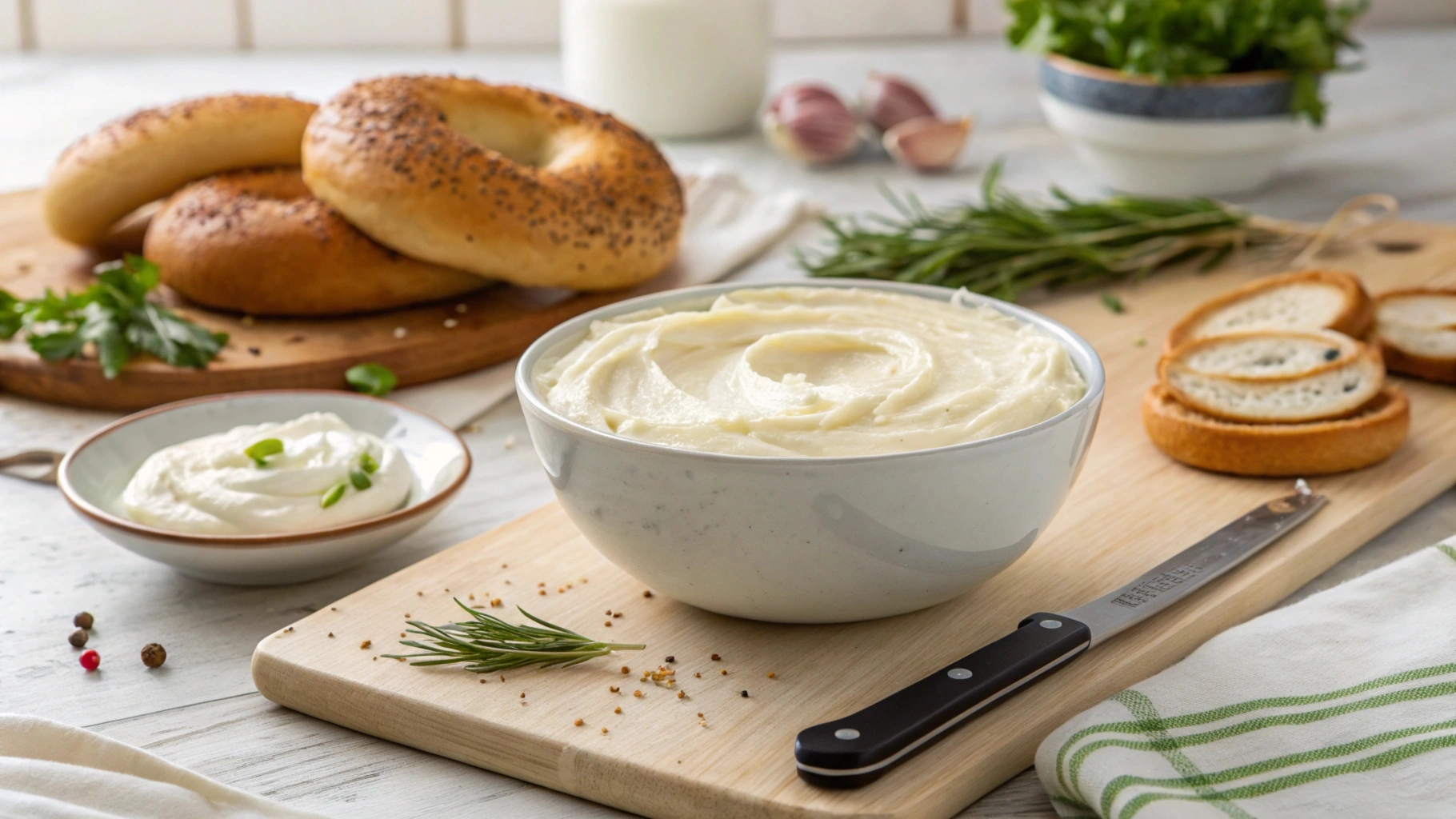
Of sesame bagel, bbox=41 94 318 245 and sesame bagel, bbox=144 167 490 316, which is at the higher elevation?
sesame bagel, bbox=41 94 318 245

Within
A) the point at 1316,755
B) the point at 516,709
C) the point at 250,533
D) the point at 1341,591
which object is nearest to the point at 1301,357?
the point at 1341,591

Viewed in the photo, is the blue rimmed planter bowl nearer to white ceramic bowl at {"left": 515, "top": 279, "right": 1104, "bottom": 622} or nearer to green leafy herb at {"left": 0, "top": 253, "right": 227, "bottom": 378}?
white ceramic bowl at {"left": 515, "top": 279, "right": 1104, "bottom": 622}

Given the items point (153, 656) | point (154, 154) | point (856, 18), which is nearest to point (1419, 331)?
point (153, 656)

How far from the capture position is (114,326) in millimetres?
2098

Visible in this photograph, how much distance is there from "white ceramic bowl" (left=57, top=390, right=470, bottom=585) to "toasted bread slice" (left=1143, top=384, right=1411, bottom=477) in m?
Answer: 0.92

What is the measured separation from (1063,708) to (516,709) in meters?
0.50

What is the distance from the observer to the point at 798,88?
139 inches

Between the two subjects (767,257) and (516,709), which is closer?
(516,709)

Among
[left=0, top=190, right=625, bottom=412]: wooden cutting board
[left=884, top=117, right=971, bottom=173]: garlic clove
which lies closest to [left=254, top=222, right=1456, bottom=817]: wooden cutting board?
[left=0, top=190, right=625, bottom=412]: wooden cutting board

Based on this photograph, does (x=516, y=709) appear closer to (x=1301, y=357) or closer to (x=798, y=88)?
(x=1301, y=357)

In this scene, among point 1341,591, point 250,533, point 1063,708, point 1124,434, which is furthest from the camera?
point 1124,434

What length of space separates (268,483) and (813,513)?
0.68 meters

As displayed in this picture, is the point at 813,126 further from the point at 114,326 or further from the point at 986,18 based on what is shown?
the point at 986,18

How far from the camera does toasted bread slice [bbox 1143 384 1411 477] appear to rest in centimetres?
175
